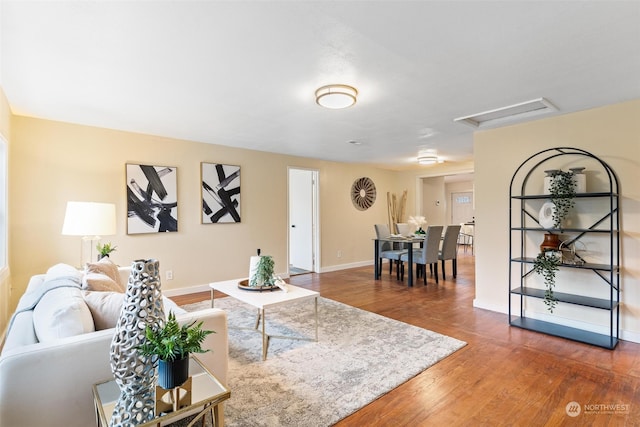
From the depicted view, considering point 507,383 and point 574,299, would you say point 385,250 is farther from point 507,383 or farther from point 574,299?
point 507,383

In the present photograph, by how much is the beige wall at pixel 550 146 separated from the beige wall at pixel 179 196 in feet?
10.3

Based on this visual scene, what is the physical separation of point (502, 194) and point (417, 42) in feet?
8.27

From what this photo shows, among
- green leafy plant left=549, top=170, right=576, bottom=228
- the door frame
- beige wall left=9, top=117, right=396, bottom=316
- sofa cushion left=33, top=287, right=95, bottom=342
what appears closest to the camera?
sofa cushion left=33, top=287, right=95, bottom=342

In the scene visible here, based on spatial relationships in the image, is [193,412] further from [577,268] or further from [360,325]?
[577,268]

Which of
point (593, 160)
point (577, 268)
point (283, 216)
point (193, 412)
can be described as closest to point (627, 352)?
point (577, 268)

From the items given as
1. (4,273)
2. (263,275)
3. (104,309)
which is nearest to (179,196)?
(4,273)

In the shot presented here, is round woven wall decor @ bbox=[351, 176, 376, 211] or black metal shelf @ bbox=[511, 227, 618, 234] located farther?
round woven wall decor @ bbox=[351, 176, 376, 211]

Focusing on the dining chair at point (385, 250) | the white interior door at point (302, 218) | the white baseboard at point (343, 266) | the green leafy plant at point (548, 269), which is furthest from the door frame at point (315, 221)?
the green leafy plant at point (548, 269)

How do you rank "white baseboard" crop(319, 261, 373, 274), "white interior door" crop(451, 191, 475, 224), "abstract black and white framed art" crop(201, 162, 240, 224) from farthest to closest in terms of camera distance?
"white interior door" crop(451, 191, 475, 224)
"white baseboard" crop(319, 261, 373, 274)
"abstract black and white framed art" crop(201, 162, 240, 224)

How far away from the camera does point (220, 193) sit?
4.88 meters

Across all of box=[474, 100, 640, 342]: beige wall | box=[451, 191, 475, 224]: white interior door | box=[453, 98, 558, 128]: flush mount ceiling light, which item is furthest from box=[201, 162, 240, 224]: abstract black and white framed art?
box=[451, 191, 475, 224]: white interior door

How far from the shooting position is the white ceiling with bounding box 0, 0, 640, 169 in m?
1.66

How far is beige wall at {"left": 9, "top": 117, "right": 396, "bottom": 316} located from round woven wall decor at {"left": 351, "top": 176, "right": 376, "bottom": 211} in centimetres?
15

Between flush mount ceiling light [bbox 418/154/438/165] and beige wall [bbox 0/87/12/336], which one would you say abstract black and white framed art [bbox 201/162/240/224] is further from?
flush mount ceiling light [bbox 418/154/438/165]
